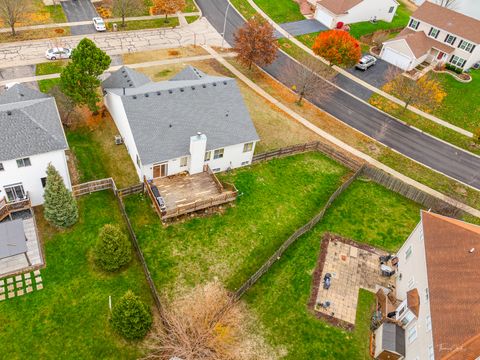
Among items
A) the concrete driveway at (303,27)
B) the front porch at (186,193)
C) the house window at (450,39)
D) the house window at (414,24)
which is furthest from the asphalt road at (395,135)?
the front porch at (186,193)

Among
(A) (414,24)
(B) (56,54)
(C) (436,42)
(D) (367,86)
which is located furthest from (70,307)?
(A) (414,24)

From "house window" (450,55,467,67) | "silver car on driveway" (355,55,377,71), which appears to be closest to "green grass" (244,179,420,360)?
"silver car on driveway" (355,55,377,71)

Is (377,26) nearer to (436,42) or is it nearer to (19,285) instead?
(436,42)

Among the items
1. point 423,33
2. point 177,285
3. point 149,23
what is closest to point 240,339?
point 177,285

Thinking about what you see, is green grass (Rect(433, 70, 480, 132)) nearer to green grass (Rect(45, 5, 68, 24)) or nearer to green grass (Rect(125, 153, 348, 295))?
green grass (Rect(125, 153, 348, 295))

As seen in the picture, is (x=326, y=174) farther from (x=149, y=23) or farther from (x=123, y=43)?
(x=149, y=23)
